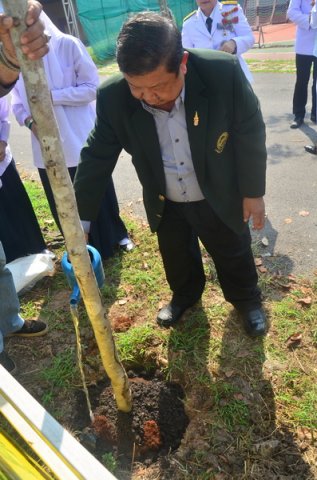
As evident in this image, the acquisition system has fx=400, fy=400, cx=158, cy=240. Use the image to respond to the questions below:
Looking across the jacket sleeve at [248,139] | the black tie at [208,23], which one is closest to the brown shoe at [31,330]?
the jacket sleeve at [248,139]

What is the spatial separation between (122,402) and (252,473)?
784mm

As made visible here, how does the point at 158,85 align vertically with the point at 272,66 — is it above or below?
above

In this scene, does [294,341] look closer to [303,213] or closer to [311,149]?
[303,213]

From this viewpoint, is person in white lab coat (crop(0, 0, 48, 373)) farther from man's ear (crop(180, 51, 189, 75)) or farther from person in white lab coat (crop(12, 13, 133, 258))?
man's ear (crop(180, 51, 189, 75))

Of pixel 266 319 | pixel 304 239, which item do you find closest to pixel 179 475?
pixel 266 319

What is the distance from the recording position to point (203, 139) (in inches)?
79.0

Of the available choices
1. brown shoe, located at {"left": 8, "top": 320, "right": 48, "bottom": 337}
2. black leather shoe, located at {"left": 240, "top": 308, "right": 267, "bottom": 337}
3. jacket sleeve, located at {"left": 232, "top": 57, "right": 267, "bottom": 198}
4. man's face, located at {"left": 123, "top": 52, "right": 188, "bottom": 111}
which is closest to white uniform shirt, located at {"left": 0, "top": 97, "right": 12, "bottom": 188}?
brown shoe, located at {"left": 8, "top": 320, "right": 48, "bottom": 337}

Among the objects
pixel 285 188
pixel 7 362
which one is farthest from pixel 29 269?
pixel 285 188

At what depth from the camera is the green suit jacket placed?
193 centimetres

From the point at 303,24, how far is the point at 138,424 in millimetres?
5594

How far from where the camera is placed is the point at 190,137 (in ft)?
6.59

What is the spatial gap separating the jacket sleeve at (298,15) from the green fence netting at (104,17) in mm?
10313

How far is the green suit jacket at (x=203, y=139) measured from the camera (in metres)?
1.93

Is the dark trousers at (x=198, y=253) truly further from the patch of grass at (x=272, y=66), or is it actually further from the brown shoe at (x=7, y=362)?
the patch of grass at (x=272, y=66)
